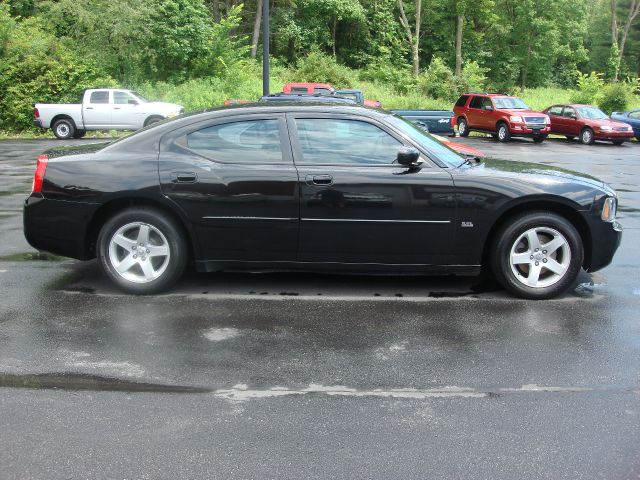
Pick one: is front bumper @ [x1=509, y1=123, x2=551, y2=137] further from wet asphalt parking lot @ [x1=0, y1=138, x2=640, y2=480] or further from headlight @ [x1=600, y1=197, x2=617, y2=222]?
headlight @ [x1=600, y1=197, x2=617, y2=222]

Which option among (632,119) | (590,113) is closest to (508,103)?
(590,113)

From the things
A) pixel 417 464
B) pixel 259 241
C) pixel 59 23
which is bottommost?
pixel 417 464

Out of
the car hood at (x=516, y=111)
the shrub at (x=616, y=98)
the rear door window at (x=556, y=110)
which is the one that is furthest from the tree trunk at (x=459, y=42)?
the car hood at (x=516, y=111)

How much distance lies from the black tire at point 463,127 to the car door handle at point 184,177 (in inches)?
969

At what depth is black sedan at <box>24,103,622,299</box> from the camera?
5531mm

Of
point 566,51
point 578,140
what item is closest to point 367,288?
point 578,140

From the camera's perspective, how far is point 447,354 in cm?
446

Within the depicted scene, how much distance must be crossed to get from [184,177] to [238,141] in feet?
1.80

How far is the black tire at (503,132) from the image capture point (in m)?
26.3

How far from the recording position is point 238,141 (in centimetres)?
572

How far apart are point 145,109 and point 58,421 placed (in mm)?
21198

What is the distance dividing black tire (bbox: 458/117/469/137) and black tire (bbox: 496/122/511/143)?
208 centimetres

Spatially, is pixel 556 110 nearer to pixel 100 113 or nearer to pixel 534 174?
pixel 100 113

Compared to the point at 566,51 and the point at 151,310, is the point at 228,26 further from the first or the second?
the point at 566,51
